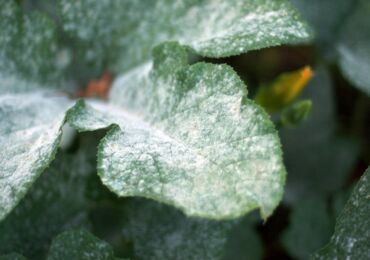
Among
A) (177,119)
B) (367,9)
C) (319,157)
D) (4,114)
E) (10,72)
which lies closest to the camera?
(177,119)

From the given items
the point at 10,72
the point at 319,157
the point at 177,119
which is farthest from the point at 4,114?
the point at 319,157

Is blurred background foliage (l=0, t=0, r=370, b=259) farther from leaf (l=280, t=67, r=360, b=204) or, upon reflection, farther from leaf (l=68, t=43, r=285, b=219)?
leaf (l=68, t=43, r=285, b=219)

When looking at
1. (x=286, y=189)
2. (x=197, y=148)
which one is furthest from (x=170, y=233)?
(x=286, y=189)

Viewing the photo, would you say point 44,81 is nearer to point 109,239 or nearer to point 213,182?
point 109,239

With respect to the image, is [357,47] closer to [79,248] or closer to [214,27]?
[214,27]

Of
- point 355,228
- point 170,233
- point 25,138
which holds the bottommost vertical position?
point 170,233
